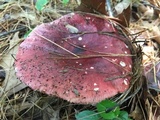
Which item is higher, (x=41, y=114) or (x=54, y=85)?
(x=54, y=85)

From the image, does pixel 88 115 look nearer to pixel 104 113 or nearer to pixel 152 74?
pixel 104 113

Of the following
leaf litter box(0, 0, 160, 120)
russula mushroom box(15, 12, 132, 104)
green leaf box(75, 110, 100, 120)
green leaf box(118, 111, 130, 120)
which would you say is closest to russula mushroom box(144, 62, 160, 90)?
leaf litter box(0, 0, 160, 120)

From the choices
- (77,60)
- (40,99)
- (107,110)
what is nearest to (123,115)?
(107,110)

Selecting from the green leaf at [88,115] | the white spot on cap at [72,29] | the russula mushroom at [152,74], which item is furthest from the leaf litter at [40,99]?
the white spot on cap at [72,29]

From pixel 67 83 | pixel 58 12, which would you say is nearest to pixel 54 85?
pixel 67 83

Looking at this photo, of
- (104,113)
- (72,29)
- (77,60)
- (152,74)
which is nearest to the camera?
(104,113)

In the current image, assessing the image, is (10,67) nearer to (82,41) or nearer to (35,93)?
(35,93)
